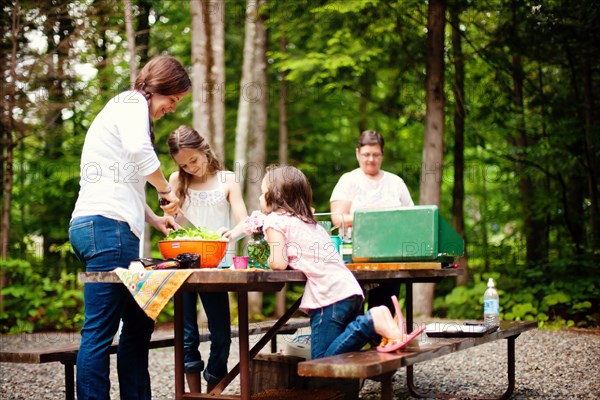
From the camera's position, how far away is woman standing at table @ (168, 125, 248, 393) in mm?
4148

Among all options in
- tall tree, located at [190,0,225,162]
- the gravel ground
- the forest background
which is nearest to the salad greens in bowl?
the gravel ground

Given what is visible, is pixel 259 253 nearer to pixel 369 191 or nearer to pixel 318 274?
pixel 318 274

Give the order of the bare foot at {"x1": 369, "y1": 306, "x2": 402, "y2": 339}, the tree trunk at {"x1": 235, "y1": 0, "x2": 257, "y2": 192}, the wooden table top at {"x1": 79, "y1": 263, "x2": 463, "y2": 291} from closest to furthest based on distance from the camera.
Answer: the wooden table top at {"x1": 79, "y1": 263, "x2": 463, "y2": 291} → the bare foot at {"x1": 369, "y1": 306, "x2": 402, "y2": 339} → the tree trunk at {"x1": 235, "y1": 0, "x2": 257, "y2": 192}

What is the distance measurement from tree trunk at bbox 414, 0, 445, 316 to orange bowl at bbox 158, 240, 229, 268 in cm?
625

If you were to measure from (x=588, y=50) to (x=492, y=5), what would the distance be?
1.53 metres

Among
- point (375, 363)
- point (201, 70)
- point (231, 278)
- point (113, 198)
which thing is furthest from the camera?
point (201, 70)

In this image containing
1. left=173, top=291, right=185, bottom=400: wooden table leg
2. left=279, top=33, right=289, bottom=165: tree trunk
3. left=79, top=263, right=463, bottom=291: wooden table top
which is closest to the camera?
left=79, top=263, right=463, bottom=291: wooden table top

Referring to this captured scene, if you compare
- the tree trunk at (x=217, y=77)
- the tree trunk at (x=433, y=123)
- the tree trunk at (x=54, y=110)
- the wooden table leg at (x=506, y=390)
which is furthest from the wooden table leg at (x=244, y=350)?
the tree trunk at (x=54, y=110)

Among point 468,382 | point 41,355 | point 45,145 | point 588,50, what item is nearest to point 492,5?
A: point 588,50

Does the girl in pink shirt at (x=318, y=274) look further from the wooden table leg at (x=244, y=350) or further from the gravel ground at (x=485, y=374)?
the gravel ground at (x=485, y=374)

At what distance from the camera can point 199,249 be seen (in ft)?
10.8

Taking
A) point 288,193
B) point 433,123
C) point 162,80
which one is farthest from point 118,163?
point 433,123

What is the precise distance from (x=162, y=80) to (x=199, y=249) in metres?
0.82

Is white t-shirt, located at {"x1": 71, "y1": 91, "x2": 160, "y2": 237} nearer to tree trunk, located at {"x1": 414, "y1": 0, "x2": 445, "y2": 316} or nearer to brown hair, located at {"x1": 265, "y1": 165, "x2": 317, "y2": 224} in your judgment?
brown hair, located at {"x1": 265, "y1": 165, "x2": 317, "y2": 224}
